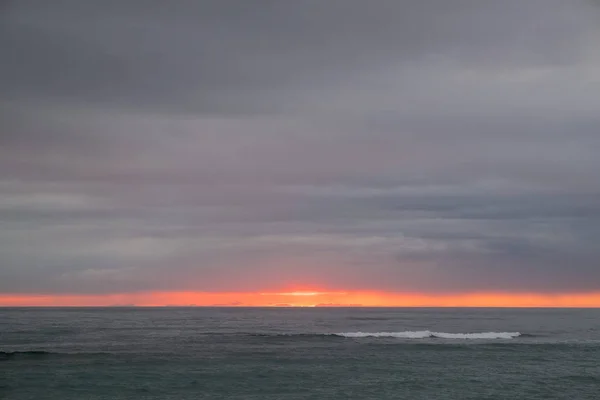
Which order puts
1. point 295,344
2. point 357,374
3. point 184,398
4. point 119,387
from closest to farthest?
point 184,398 → point 119,387 → point 357,374 → point 295,344

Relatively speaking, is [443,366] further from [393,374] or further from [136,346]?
[136,346]

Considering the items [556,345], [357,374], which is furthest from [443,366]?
[556,345]

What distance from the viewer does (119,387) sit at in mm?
36500

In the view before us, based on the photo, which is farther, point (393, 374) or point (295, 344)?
point (295, 344)

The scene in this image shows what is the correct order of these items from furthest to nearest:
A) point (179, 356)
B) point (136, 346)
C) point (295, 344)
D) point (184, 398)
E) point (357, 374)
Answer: point (295, 344), point (136, 346), point (179, 356), point (357, 374), point (184, 398)

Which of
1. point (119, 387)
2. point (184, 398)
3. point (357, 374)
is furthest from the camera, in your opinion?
point (357, 374)

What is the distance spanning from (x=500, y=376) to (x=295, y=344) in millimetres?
23544

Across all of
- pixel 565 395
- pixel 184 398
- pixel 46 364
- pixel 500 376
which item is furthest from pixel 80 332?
pixel 565 395

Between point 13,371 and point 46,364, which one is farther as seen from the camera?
point 46,364

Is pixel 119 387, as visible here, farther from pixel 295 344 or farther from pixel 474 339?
pixel 474 339

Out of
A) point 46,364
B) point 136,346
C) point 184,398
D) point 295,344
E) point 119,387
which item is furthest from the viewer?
point 295,344

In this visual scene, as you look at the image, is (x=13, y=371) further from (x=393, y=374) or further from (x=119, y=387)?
(x=393, y=374)

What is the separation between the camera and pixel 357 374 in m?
41.0

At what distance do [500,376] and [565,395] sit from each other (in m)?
6.23
